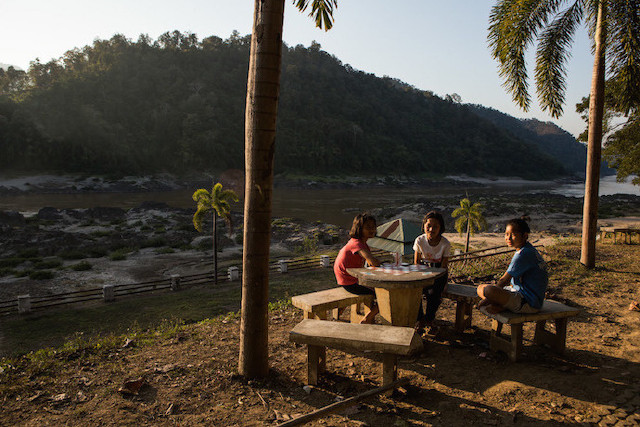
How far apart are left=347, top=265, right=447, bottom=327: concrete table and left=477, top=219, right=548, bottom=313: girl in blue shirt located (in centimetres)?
67

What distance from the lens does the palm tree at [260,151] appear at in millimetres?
3689

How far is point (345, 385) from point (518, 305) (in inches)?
78.0

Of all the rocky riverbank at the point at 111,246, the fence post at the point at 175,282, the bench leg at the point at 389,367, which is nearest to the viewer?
the bench leg at the point at 389,367

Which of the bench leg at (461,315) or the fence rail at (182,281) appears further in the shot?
the fence rail at (182,281)

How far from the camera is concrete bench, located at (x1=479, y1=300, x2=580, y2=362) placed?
4176 mm

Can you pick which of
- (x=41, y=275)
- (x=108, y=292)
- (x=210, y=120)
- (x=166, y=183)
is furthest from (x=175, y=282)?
(x=210, y=120)

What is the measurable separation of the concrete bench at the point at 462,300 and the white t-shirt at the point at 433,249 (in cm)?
42

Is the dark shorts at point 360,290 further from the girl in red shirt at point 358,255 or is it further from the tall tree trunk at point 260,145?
the tall tree trunk at point 260,145

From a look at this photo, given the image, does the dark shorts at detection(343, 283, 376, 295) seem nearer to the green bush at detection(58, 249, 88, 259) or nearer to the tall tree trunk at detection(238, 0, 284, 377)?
the tall tree trunk at detection(238, 0, 284, 377)

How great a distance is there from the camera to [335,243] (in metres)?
26.6

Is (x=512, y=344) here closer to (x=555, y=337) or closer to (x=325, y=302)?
(x=555, y=337)

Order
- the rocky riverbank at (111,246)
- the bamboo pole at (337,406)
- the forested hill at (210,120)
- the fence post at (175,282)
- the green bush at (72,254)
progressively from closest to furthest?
the bamboo pole at (337,406) < the fence post at (175,282) < the rocky riverbank at (111,246) < the green bush at (72,254) < the forested hill at (210,120)

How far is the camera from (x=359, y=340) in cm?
357

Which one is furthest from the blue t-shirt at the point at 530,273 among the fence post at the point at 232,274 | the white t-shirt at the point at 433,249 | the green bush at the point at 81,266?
the green bush at the point at 81,266
